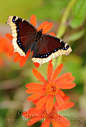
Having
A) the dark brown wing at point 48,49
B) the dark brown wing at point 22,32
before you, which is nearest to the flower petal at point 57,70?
the dark brown wing at point 48,49

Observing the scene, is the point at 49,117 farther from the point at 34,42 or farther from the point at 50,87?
the point at 34,42

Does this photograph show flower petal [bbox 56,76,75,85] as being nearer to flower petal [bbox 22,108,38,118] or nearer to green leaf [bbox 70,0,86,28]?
flower petal [bbox 22,108,38,118]

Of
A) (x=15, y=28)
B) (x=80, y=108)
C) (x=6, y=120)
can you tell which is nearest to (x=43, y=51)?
(x=15, y=28)

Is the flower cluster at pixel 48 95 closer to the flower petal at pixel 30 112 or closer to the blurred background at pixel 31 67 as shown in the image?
the flower petal at pixel 30 112

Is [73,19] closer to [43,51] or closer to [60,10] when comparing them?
[43,51]

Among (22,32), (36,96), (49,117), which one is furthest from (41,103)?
(22,32)
